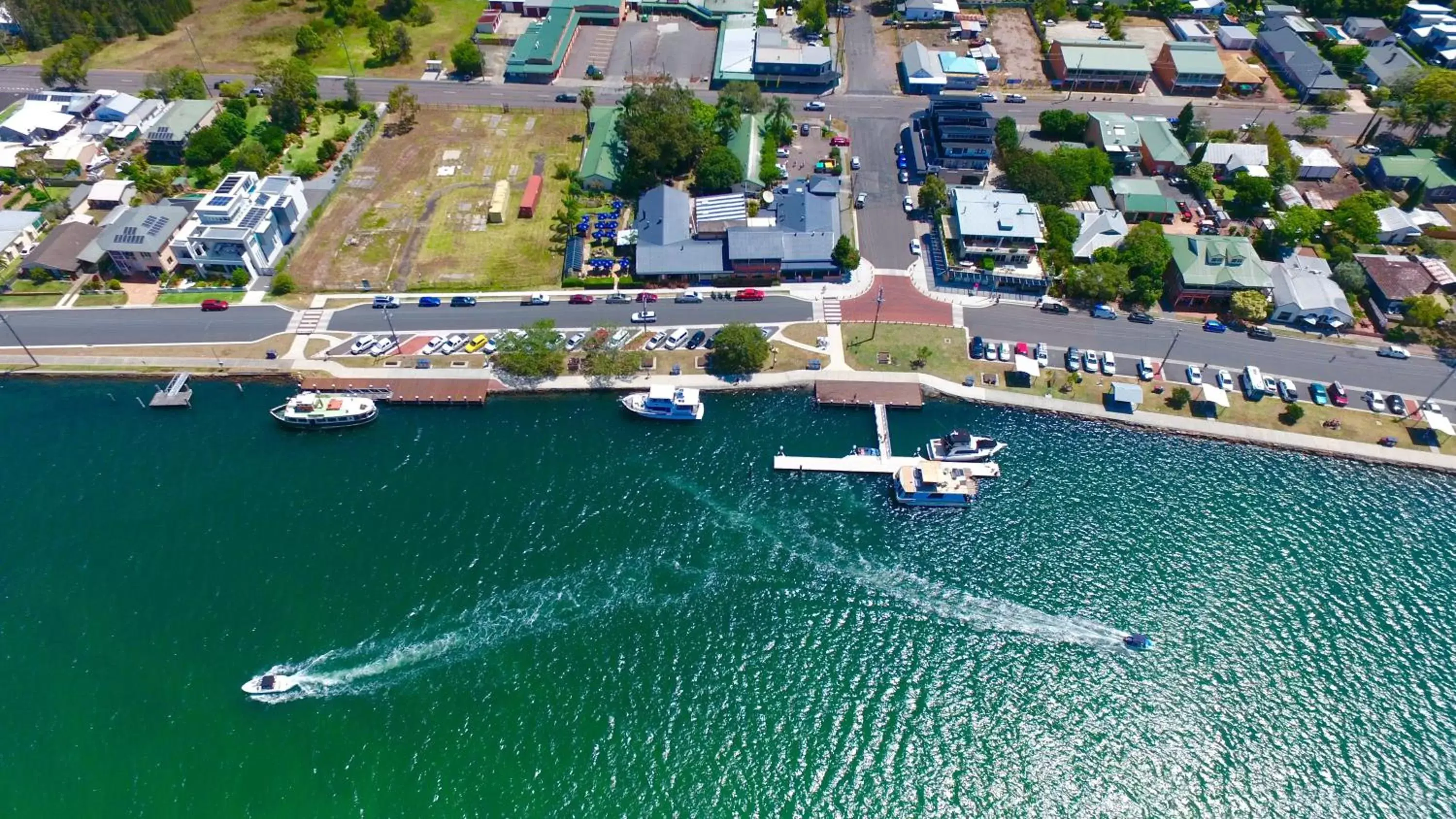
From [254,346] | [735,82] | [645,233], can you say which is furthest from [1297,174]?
[254,346]

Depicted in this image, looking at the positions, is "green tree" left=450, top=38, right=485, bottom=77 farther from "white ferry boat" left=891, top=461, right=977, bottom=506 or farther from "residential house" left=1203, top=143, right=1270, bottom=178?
"residential house" left=1203, top=143, right=1270, bottom=178

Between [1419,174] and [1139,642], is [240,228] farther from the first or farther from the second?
[1419,174]

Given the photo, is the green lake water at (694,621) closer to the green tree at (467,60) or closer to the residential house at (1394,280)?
the residential house at (1394,280)

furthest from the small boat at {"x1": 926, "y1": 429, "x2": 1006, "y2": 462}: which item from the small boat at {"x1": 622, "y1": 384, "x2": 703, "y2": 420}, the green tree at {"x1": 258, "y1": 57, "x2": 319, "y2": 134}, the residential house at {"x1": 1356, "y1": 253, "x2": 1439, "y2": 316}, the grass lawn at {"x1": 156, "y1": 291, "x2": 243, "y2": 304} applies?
the green tree at {"x1": 258, "y1": 57, "x2": 319, "y2": 134}

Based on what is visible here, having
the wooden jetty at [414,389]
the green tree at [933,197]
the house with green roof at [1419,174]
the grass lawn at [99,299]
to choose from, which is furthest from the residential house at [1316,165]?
the grass lawn at [99,299]

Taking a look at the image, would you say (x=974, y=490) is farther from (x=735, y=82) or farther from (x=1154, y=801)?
(x=735, y=82)

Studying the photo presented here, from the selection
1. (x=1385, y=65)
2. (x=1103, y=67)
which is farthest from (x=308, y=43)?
(x=1385, y=65)
